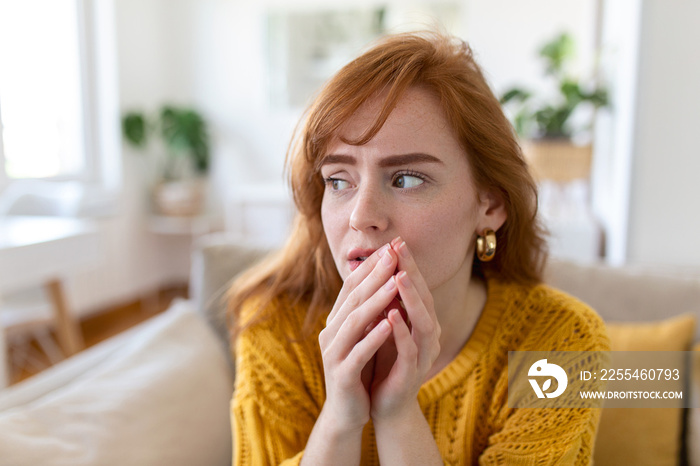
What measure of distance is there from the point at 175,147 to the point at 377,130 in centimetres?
376

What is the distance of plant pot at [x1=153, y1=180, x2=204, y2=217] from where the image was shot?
13.5 ft

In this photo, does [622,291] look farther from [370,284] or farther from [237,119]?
[237,119]

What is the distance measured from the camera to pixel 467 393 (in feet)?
3.18

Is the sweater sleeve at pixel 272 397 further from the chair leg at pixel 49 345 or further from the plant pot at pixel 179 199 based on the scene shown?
the plant pot at pixel 179 199

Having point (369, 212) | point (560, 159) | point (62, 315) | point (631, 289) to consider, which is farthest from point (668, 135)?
point (62, 315)

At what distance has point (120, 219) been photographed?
410 centimetres

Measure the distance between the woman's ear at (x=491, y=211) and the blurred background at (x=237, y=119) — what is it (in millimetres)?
843

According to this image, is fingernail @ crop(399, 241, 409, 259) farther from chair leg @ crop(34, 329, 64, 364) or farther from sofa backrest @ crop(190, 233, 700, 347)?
chair leg @ crop(34, 329, 64, 364)

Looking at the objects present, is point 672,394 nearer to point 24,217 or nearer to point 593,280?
point 593,280

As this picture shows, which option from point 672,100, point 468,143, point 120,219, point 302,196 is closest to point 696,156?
point 672,100

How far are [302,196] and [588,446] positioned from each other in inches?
25.5

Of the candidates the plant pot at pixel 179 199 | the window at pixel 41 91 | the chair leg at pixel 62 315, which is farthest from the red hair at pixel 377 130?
the plant pot at pixel 179 199

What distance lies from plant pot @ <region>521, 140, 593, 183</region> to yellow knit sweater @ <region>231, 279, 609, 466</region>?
149 centimetres

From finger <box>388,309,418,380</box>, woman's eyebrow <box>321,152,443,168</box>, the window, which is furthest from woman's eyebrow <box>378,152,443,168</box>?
the window
